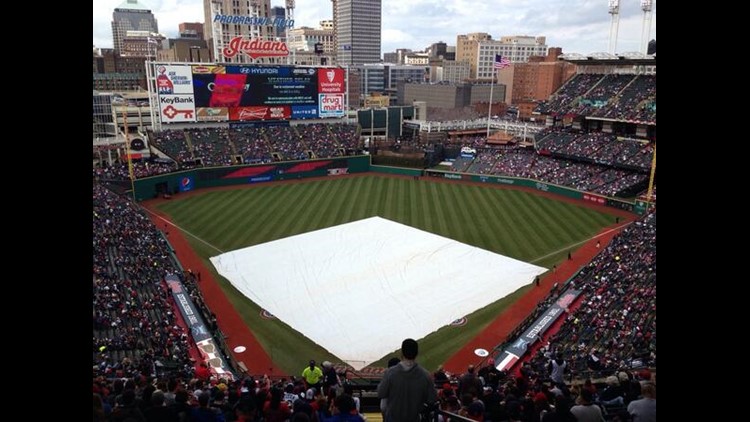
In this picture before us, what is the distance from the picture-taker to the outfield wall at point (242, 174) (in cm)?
4041

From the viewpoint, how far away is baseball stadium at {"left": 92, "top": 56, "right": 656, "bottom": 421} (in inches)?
607

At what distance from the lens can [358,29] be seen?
17725 cm

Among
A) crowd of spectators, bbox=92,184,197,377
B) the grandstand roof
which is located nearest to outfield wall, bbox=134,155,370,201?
crowd of spectators, bbox=92,184,197,377

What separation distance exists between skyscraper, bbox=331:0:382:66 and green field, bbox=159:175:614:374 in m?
138

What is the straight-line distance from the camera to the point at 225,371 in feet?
53.1

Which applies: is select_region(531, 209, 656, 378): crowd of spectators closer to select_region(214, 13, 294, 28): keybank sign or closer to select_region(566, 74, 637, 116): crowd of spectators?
select_region(566, 74, 637, 116): crowd of spectators

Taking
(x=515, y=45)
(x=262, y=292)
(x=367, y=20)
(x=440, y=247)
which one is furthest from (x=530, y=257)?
(x=367, y=20)

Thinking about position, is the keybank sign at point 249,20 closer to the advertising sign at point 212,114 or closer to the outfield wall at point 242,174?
the advertising sign at point 212,114

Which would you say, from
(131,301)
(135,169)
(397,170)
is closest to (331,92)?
(397,170)

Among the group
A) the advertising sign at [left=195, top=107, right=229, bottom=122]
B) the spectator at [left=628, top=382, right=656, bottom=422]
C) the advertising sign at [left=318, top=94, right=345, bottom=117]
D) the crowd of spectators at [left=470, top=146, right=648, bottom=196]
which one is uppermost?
the advertising sign at [left=318, top=94, right=345, bottom=117]

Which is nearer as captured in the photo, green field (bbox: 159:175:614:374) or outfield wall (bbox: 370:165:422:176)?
green field (bbox: 159:175:614:374)

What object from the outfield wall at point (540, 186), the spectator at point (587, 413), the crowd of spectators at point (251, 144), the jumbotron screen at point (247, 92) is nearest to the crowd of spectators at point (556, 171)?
the outfield wall at point (540, 186)

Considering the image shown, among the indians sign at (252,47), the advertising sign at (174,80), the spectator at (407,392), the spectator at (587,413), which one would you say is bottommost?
the spectator at (587,413)

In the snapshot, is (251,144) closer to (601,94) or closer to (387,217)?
(387,217)
